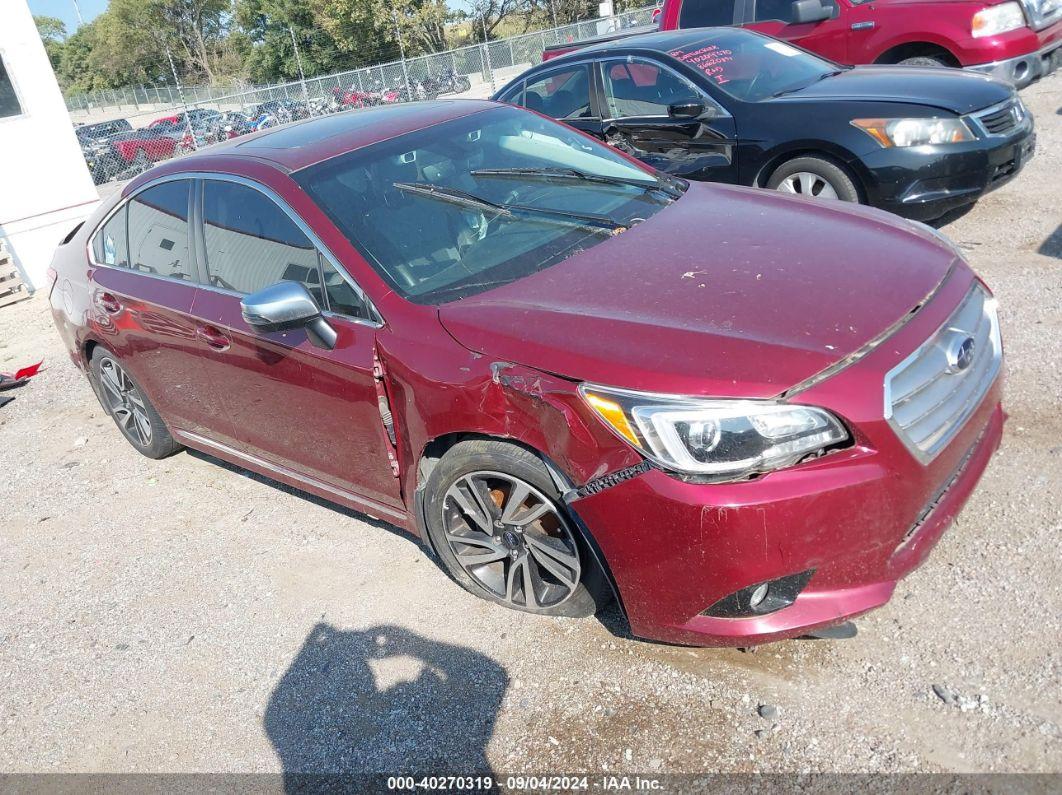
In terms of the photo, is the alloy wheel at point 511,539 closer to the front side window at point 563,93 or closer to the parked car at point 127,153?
the front side window at point 563,93

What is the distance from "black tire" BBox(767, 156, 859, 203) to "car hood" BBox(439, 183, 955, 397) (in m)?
2.70

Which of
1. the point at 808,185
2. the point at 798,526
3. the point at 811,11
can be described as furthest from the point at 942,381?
the point at 811,11

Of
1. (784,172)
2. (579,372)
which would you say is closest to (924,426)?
(579,372)

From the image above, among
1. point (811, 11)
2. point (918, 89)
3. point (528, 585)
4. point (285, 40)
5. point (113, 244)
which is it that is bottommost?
point (528, 585)

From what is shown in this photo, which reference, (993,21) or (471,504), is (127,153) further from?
(471,504)

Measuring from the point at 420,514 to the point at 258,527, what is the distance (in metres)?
1.42

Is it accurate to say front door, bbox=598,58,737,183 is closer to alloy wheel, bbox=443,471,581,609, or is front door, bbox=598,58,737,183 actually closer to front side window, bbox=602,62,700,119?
front side window, bbox=602,62,700,119

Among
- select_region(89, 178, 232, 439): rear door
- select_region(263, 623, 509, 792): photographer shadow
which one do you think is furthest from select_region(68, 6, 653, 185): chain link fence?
select_region(263, 623, 509, 792): photographer shadow

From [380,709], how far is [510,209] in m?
1.96

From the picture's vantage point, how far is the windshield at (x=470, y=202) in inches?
128

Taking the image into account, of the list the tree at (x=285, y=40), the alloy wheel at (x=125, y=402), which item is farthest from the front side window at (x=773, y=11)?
the tree at (x=285, y=40)

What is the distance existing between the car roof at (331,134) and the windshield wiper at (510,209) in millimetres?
405

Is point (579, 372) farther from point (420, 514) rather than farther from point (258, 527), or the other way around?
point (258, 527)

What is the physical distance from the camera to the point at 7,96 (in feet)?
38.2
